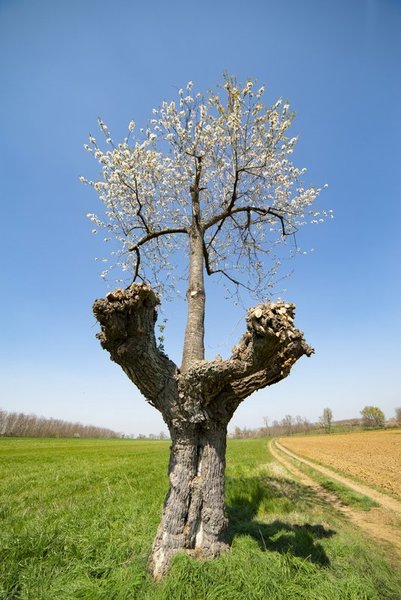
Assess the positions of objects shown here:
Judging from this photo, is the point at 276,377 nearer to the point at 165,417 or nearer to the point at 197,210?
the point at 165,417

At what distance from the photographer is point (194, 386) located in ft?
17.1

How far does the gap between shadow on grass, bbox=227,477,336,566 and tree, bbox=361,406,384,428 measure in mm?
143391

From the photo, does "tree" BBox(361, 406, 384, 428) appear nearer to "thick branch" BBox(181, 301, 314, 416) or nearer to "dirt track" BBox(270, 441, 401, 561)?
"dirt track" BBox(270, 441, 401, 561)

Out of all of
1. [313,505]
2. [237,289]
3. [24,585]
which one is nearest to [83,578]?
[24,585]

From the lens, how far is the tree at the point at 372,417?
13061 cm

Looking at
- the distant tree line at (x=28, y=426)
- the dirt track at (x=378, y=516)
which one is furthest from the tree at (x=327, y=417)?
the dirt track at (x=378, y=516)

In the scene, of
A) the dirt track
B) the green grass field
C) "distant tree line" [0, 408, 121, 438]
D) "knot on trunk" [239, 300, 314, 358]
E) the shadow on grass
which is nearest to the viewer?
the green grass field

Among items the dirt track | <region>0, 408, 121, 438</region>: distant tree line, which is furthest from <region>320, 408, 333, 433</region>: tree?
the dirt track

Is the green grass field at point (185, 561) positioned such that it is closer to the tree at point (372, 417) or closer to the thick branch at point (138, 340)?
the thick branch at point (138, 340)

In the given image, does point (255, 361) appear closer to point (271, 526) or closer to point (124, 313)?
point (124, 313)

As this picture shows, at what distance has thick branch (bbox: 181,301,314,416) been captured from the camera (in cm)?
453

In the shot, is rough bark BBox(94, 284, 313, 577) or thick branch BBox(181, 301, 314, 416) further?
rough bark BBox(94, 284, 313, 577)

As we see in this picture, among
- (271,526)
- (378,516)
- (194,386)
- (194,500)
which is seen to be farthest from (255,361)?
(378,516)

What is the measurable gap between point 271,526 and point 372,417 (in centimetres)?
15745
